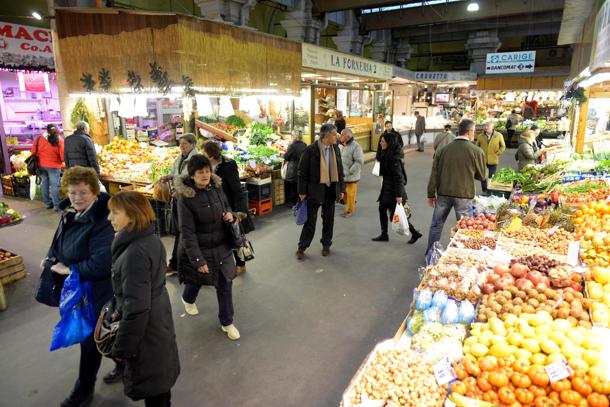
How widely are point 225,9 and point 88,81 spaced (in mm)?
4721

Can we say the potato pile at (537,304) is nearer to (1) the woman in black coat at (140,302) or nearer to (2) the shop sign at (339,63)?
(1) the woman in black coat at (140,302)

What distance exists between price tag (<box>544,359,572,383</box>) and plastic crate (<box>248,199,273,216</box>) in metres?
6.37

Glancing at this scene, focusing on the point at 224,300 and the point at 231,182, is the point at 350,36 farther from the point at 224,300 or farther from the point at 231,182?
the point at 224,300

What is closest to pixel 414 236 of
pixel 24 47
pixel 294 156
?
pixel 294 156

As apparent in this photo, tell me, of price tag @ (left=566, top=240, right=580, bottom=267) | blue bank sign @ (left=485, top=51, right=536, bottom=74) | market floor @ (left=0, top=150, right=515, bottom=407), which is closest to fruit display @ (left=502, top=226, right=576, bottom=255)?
price tag @ (left=566, top=240, right=580, bottom=267)

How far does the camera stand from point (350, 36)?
18.3 metres

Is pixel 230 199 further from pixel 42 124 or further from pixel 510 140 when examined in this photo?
pixel 510 140

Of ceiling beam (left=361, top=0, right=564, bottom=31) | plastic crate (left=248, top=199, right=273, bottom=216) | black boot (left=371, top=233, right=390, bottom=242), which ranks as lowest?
black boot (left=371, top=233, right=390, bottom=242)

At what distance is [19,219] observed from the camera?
5512 millimetres

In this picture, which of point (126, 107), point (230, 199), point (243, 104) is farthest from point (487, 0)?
point (230, 199)

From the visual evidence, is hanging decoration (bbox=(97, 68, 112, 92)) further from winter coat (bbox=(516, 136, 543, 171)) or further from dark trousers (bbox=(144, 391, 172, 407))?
winter coat (bbox=(516, 136, 543, 171))

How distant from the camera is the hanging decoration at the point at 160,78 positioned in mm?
7070

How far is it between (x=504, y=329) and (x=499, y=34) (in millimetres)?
22411

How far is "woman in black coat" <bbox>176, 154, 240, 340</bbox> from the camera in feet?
11.7
